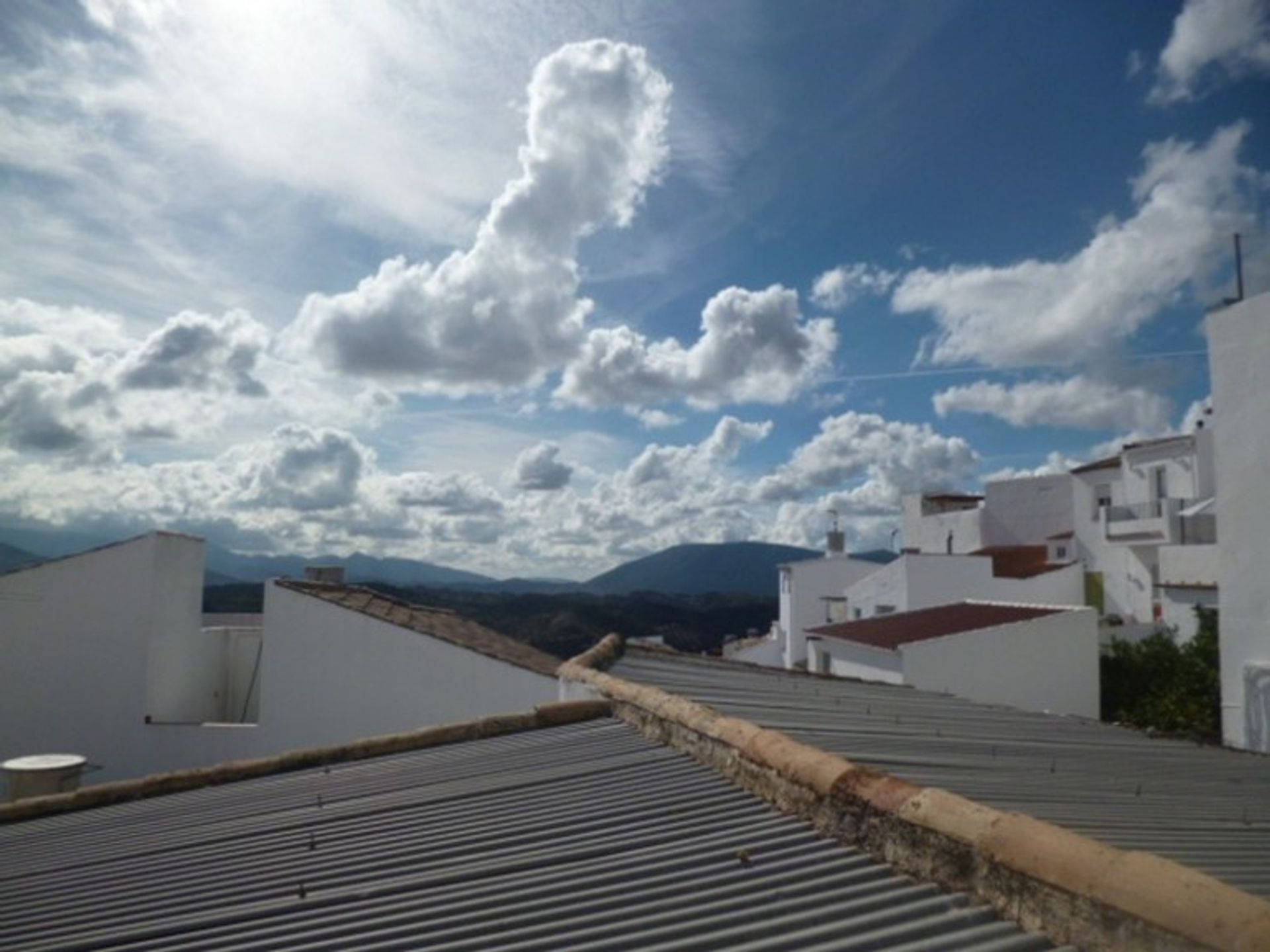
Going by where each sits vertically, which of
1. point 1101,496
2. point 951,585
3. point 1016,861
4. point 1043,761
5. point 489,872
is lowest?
point 489,872

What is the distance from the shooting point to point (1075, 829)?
4211 millimetres

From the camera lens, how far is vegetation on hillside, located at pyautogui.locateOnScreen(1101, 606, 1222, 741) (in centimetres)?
2117

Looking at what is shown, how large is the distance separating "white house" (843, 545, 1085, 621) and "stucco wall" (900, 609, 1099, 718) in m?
9.47

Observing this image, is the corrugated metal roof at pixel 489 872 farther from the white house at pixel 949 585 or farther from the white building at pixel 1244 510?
the white house at pixel 949 585

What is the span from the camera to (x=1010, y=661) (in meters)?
19.7

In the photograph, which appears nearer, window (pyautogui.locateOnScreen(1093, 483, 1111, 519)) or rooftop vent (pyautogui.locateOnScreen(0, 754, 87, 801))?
rooftop vent (pyautogui.locateOnScreen(0, 754, 87, 801))

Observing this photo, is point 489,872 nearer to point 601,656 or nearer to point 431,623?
point 601,656

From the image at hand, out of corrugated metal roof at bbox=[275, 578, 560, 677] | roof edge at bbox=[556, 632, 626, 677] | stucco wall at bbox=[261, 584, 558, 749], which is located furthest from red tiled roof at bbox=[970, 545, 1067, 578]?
roof edge at bbox=[556, 632, 626, 677]

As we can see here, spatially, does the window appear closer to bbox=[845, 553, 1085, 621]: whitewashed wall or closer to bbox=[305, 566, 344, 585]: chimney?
bbox=[845, 553, 1085, 621]: whitewashed wall

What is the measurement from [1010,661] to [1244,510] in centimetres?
630

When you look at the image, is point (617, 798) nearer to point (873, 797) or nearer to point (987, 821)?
point (873, 797)

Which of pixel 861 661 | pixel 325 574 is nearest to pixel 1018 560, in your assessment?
pixel 861 661

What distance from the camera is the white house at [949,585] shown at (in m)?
32.1

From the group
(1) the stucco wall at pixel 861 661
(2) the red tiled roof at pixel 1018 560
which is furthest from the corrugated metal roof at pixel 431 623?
(2) the red tiled roof at pixel 1018 560
